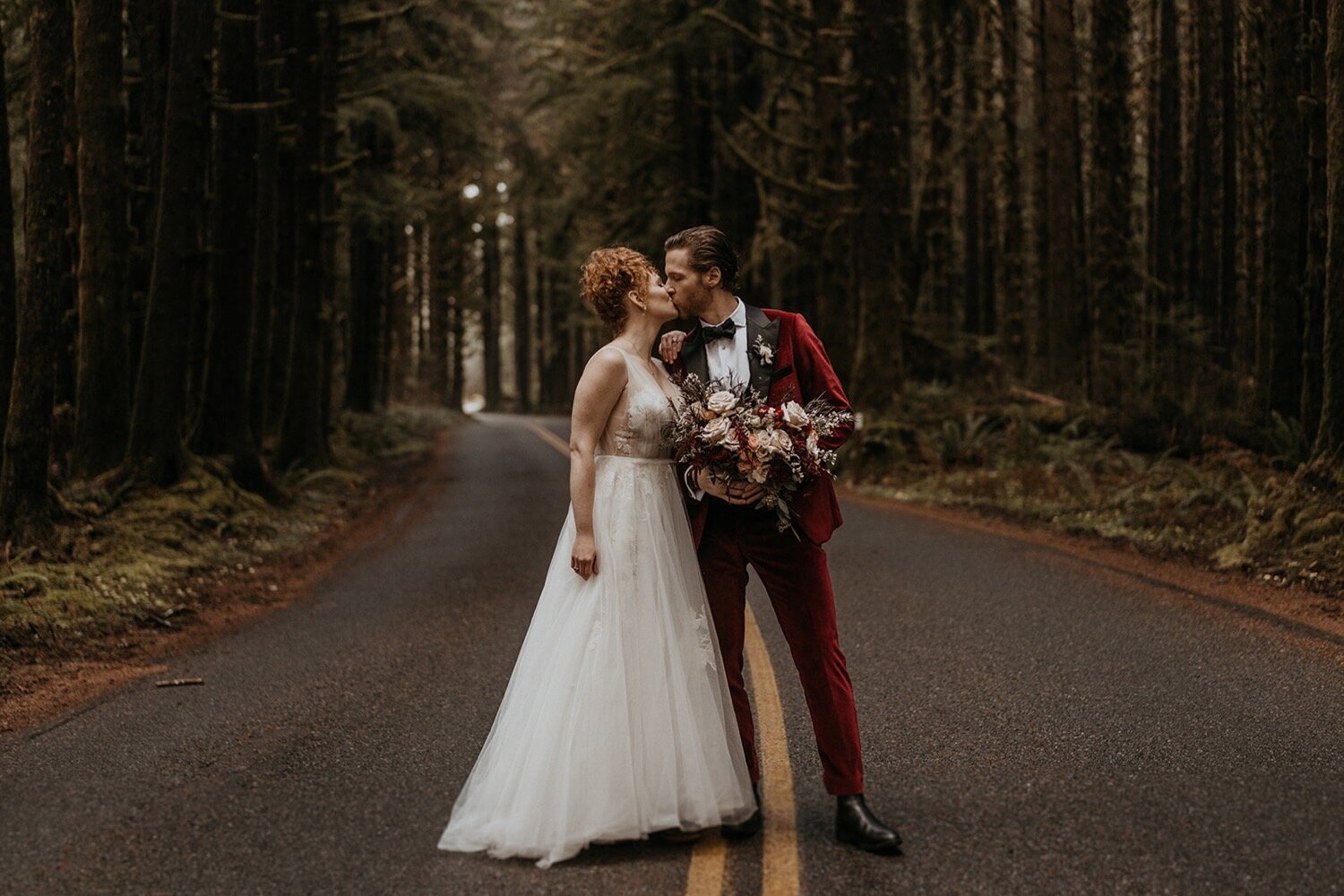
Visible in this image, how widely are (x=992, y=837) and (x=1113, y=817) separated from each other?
0.56 m

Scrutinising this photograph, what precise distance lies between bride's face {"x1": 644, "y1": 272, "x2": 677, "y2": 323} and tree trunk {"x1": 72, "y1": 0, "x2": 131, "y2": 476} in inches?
399

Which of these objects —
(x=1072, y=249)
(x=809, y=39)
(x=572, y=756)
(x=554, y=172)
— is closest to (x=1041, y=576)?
(x=572, y=756)

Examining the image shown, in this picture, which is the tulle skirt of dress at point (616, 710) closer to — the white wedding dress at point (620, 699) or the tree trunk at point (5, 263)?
the white wedding dress at point (620, 699)

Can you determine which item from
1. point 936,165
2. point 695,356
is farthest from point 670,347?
point 936,165

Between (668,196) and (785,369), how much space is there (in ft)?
87.8

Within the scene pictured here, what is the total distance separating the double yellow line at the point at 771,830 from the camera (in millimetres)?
4273

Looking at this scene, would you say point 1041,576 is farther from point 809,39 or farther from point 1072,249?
point 809,39

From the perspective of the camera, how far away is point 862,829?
455 cm

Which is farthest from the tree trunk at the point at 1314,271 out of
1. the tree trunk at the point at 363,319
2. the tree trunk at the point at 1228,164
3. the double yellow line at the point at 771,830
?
the tree trunk at the point at 363,319

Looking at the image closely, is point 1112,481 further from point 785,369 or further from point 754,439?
point 754,439

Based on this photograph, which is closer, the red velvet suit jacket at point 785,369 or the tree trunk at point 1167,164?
the red velvet suit jacket at point 785,369

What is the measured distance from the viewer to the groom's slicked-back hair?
4863 millimetres

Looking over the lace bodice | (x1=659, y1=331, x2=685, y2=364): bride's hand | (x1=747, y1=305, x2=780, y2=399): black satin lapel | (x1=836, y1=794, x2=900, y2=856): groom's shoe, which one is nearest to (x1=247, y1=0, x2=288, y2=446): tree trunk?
(x1=659, y1=331, x2=685, y2=364): bride's hand

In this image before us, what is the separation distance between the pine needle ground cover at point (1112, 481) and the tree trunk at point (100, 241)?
416 inches
